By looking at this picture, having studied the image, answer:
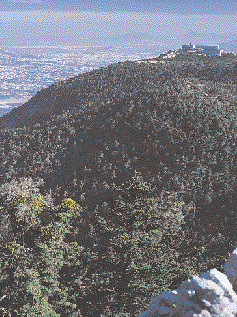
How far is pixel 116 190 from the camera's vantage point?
37375 mm

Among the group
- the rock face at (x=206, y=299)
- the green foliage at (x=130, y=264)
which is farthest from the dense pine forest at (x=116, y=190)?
the rock face at (x=206, y=299)

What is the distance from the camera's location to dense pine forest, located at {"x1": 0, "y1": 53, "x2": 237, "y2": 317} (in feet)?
68.8

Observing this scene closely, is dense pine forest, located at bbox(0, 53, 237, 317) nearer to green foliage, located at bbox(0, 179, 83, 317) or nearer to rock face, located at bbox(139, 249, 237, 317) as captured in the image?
green foliage, located at bbox(0, 179, 83, 317)

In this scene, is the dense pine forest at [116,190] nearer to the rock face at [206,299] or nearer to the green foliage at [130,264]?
the green foliage at [130,264]

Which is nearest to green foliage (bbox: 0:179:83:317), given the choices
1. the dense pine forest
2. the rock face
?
the dense pine forest

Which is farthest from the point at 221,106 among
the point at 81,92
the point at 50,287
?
the point at 50,287

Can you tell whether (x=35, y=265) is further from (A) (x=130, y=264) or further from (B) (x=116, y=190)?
(B) (x=116, y=190)

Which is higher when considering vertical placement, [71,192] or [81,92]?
[81,92]

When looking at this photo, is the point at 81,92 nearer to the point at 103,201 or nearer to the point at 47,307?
the point at 103,201

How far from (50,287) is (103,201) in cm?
1869

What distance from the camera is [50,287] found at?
1927 cm

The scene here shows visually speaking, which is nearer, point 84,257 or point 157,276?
point 157,276

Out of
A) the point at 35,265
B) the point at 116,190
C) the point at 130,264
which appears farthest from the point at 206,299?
the point at 116,190

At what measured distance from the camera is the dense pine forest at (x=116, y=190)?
20984 mm
